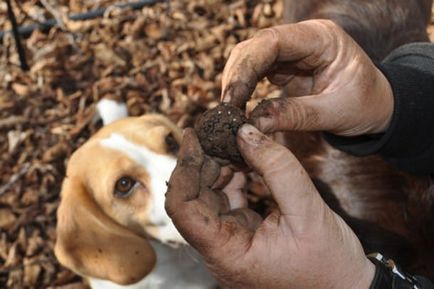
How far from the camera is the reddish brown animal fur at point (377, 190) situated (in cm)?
194

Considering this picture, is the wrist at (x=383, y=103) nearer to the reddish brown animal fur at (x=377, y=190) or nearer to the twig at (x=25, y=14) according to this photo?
the reddish brown animal fur at (x=377, y=190)

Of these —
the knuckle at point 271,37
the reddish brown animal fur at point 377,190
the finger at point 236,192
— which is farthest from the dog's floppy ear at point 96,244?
the knuckle at point 271,37

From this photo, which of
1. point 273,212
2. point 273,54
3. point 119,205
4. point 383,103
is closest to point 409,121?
point 383,103

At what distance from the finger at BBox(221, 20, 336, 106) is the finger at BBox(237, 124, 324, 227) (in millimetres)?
141

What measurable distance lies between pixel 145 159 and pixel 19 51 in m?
1.40

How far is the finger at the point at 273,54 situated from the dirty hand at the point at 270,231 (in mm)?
138

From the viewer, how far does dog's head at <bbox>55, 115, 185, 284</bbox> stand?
85.6 inches

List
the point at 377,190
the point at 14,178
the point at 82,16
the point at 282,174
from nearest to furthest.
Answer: the point at 282,174 < the point at 377,190 < the point at 14,178 < the point at 82,16

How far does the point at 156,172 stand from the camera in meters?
2.19

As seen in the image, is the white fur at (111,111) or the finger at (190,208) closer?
the finger at (190,208)

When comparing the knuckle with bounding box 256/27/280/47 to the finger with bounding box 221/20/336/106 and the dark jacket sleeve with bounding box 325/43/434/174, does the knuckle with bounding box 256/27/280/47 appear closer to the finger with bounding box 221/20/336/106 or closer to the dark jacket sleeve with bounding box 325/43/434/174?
the finger with bounding box 221/20/336/106

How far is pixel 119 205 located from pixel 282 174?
Result: 1.20 metres

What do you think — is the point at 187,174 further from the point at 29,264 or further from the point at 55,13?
the point at 55,13

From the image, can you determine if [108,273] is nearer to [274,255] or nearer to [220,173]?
[220,173]
